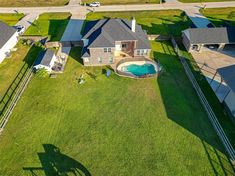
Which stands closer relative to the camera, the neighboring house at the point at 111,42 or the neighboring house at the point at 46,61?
the neighboring house at the point at 46,61

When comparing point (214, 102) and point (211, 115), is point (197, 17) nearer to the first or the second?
point (214, 102)

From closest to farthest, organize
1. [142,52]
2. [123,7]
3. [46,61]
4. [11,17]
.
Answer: [46,61] → [142,52] → [11,17] → [123,7]

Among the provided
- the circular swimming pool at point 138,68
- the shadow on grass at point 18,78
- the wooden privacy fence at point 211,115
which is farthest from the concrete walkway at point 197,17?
the shadow on grass at point 18,78

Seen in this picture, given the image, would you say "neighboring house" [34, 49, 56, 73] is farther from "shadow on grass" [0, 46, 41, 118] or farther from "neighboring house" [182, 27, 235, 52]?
"neighboring house" [182, 27, 235, 52]

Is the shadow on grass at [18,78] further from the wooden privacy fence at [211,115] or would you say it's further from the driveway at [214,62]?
the driveway at [214,62]

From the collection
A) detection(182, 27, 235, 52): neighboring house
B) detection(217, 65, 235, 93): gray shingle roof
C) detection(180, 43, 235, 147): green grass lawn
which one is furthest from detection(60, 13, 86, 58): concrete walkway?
detection(217, 65, 235, 93): gray shingle roof

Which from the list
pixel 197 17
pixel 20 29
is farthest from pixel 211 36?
pixel 20 29
